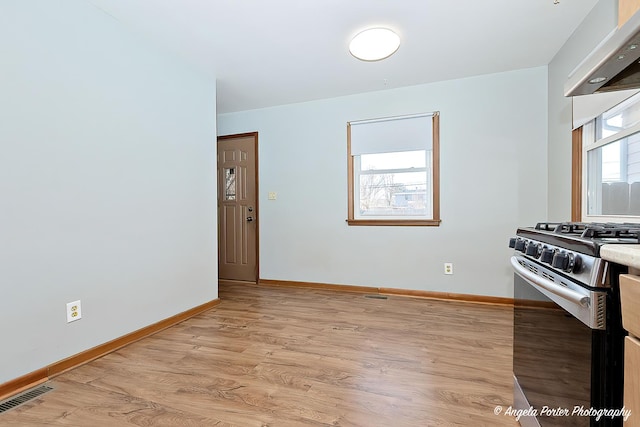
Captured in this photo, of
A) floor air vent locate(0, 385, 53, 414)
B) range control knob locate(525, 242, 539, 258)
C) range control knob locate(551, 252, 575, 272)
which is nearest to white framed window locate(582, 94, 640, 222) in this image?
range control knob locate(525, 242, 539, 258)

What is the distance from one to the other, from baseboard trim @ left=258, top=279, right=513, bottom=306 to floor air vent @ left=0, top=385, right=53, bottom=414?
8.59ft

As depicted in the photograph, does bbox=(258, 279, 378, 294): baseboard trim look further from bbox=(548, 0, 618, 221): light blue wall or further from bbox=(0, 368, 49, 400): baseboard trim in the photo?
bbox=(0, 368, 49, 400): baseboard trim

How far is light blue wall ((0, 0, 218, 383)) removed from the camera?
1.71 metres

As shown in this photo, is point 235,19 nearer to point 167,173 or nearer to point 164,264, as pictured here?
point 167,173

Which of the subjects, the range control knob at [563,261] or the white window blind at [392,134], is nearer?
the range control knob at [563,261]

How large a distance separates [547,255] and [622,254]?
38cm

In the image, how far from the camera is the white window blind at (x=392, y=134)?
3465mm

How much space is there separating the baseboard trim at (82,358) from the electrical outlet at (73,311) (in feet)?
0.76

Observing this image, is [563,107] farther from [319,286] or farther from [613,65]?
[319,286]

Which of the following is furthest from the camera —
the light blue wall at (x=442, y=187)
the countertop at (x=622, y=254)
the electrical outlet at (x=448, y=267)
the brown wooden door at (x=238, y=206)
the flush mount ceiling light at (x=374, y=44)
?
the brown wooden door at (x=238, y=206)

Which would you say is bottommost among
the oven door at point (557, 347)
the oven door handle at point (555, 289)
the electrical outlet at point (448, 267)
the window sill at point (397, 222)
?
Result: the electrical outlet at point (448, 267)

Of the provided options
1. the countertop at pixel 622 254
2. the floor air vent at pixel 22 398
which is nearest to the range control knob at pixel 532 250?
the countertop at pixel 622 254

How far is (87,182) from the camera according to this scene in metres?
2.07

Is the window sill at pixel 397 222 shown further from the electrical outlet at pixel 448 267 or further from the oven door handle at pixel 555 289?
the oven door handle at pixel 555 289
